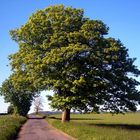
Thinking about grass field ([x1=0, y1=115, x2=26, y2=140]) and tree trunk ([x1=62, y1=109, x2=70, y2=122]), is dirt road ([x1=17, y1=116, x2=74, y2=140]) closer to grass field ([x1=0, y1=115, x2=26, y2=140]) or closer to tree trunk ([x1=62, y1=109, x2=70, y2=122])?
grass field ([x1=0, y1=115, x2=26, y2=140])

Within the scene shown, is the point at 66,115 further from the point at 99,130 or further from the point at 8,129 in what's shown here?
the point at 8,129

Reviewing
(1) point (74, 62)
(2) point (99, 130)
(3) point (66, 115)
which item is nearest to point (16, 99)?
(3) point (66, 115)

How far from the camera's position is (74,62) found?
51875 millimetres

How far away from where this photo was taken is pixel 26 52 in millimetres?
55031

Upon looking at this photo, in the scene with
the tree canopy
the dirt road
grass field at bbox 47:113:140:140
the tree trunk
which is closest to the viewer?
grass field at bbox 47:113:140:140

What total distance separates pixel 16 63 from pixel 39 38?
487 centimetres

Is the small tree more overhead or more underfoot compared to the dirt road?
more overhead

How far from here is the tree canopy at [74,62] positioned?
167 ft

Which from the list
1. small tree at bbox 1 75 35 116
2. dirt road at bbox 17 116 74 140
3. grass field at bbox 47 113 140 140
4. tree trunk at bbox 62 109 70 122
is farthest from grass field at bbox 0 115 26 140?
small tree at bbox 1 75 35 116

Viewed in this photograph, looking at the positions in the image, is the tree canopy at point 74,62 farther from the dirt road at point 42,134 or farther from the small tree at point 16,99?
the small tree at point 16,99

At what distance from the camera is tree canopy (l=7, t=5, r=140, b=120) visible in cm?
5084

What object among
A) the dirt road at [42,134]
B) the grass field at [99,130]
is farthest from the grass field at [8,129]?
the grass field at [99,130]

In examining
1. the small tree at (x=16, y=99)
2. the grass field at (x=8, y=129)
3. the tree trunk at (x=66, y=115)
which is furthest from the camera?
the small tree at (x=16, y=99)

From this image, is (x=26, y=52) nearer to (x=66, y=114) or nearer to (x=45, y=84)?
(x=45, y=84)
